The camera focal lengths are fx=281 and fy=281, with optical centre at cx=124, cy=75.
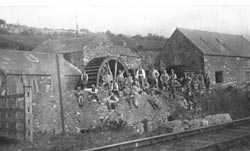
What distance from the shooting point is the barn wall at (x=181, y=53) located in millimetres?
21734

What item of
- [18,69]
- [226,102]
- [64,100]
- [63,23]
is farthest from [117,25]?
[18,69]

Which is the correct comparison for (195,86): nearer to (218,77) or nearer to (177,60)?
(218,77)

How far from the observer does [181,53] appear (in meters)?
22.9

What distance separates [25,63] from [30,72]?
112cm

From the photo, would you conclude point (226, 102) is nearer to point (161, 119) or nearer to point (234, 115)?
point (234, 115)

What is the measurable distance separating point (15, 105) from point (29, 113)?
53 cm

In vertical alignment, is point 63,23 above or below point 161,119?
above

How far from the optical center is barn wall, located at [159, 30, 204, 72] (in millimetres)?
21734

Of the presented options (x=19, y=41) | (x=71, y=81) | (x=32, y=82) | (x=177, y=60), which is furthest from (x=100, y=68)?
(x=19, y=41)

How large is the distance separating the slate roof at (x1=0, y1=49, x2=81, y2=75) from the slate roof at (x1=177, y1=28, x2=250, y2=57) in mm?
10005

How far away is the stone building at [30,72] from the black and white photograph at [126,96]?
7 cm

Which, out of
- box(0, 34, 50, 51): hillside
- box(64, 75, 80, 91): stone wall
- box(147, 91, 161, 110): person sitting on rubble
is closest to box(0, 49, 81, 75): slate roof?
box(64, 75, 80, 91): stone wall

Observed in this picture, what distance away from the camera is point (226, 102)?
1411 centimetres

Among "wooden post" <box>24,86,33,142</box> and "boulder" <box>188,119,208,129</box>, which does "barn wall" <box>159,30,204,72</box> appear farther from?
"wooden post" <box>24,86,33,142</box>
